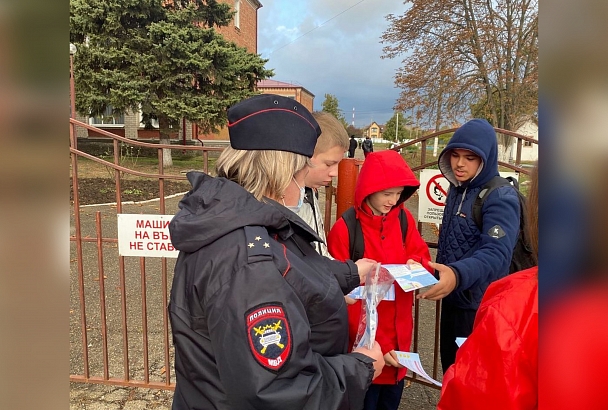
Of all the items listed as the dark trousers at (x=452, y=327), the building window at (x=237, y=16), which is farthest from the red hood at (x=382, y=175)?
the building window at (x=237, y=16)

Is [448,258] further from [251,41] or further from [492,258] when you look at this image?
[251,41]

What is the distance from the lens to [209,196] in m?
1.29

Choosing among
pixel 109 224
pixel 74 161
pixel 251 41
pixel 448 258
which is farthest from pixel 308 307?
pixel 251 41

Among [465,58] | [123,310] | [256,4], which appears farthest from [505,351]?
[256,4]

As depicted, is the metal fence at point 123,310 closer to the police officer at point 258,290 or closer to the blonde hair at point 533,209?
the police officer at point 258,290

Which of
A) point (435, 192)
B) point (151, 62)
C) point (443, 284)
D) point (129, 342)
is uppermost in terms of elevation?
point (151, 62)

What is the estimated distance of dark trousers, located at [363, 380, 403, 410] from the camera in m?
2.40

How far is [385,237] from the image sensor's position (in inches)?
91.8

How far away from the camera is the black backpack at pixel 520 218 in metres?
2.25

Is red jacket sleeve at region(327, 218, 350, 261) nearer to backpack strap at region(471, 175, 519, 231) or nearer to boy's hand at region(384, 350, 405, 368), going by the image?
boy's hand at region(384, 350, 405, 368)

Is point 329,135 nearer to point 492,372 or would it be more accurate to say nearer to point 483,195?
point 483,195

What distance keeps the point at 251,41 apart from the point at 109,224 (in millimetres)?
29961

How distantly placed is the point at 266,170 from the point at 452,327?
1679 mm

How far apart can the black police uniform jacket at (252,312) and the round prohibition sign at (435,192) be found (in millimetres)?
1662
